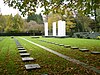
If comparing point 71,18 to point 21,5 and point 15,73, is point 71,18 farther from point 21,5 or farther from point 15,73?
point 15,73

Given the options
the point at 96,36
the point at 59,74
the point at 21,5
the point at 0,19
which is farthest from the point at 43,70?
the point at 0,19

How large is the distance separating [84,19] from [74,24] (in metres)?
5.65

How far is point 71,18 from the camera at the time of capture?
5072cm

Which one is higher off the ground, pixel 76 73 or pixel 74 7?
pixel 74 7

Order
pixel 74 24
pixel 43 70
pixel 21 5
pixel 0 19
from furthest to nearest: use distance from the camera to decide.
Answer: pixel 0 19
pixel 74 24
pixel 21 5
pixel 43 70

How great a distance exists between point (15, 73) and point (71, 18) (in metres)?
45.4

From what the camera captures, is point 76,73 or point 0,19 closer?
point 76,73

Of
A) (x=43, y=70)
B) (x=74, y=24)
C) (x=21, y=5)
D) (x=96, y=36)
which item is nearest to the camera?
(x=43, y=70)

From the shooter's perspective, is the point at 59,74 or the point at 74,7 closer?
the point at 59,74

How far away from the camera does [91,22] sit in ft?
180

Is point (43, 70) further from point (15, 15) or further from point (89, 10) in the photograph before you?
point (15, 15)

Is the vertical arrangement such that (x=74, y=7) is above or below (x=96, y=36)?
→ above

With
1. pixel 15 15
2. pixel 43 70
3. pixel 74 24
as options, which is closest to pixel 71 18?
pixel 74 24

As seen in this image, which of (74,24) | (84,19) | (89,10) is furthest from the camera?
(84,19)
